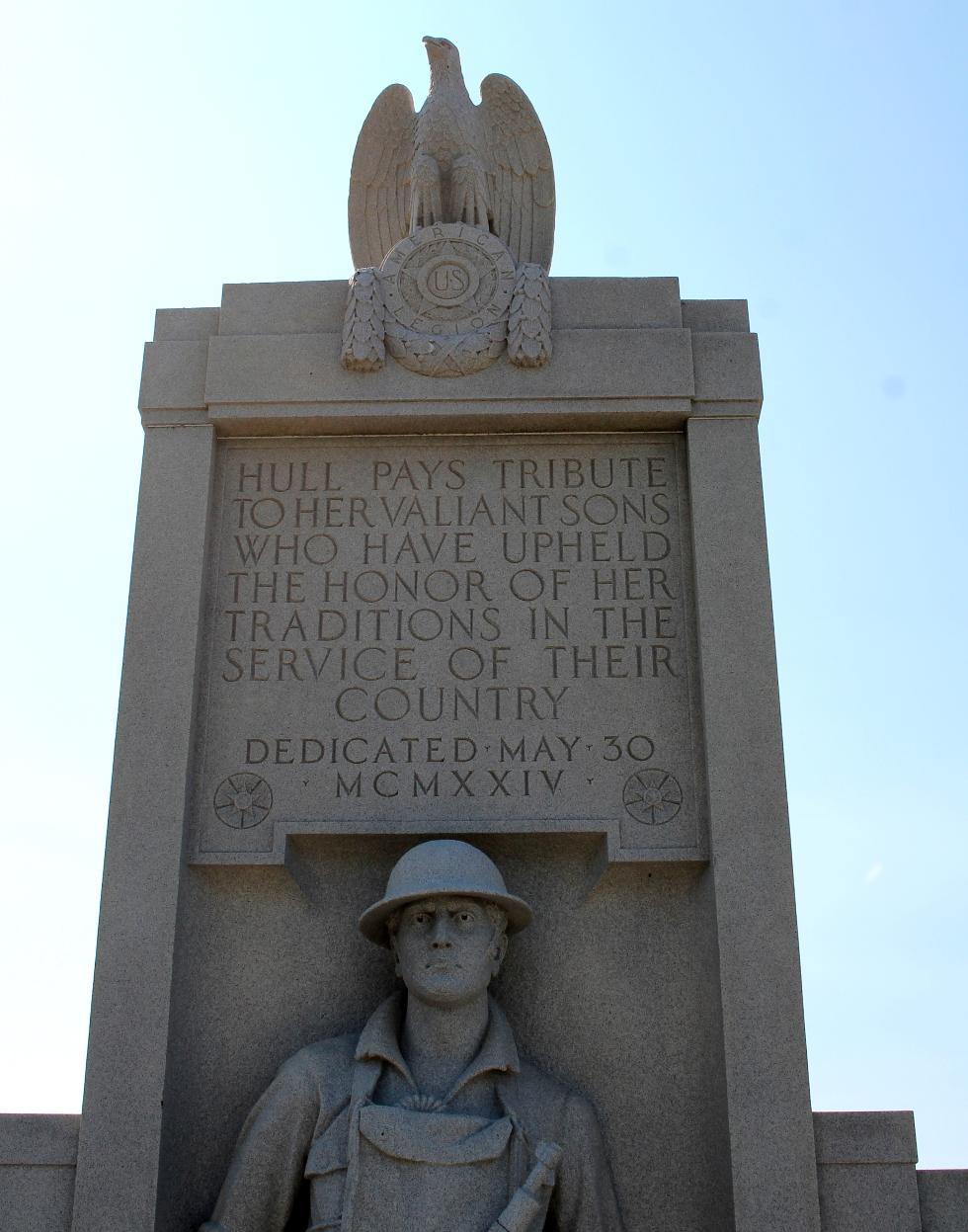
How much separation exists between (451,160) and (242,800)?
4.49 meters

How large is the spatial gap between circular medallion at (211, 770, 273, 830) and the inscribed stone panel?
12 millimetres

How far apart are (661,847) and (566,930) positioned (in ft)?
2.51

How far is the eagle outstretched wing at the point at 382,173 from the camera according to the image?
33.2 feet

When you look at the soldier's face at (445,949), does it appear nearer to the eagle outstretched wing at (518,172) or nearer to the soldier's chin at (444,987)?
the soldier's chin at (444,987)

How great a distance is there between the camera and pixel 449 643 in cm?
852

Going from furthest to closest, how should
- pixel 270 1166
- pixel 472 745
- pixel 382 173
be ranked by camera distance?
pixel 382 173 < pixel 472 745 < pixel 270 1166

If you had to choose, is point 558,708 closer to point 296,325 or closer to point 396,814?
point 396,814

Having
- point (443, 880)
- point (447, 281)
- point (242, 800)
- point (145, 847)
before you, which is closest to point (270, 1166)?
point (443, 880)

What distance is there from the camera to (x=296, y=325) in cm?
923

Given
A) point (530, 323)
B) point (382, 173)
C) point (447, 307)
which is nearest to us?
point (530, 323)

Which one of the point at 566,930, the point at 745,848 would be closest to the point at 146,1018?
the point at 566,930

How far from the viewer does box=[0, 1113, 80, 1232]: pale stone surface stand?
7.16 metres

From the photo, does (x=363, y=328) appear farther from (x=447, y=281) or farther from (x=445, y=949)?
(x=445, y=949)

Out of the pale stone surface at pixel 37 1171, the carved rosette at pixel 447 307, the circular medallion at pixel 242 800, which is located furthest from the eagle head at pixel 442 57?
the pale stone surface at pixel 37 1171
